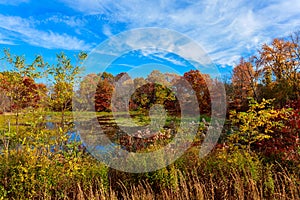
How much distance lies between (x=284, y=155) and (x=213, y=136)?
2463 mm

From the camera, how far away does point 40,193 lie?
9.19ft

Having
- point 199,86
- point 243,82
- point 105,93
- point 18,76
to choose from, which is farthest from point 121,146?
point 243,82

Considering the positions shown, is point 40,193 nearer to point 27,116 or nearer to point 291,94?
point 27,116

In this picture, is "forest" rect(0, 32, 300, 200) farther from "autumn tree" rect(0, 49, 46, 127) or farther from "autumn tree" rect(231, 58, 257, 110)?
"autumn tree" rect(231, 58, 257, 110)

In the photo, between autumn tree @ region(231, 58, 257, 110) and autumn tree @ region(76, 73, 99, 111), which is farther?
autumn tree @ region(231, 58, 257, 110)

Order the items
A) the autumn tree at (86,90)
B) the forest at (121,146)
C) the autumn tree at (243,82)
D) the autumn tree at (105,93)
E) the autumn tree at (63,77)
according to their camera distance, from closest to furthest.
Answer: the forest at (121,146) < the autumn tree at (63,77) < the autumn tree at (86,90) < the autumn tree at (105,93) < the autumn tree at (243,82)

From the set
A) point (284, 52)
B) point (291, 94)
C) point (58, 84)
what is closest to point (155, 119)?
point (58, 84)

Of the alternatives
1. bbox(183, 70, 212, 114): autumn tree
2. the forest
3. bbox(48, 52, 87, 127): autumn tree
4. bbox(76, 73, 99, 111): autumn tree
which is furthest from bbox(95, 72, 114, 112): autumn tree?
bbox(183, 70, 212, 114): autumn tree

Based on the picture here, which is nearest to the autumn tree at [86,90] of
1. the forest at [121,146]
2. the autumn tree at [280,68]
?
the forest at [121,146]

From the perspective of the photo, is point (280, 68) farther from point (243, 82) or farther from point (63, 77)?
point (63, 77)

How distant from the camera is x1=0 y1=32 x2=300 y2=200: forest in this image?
286 cm

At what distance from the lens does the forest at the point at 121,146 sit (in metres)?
2.86

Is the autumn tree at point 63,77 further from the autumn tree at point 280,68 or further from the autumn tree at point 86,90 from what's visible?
the autumn tree at point 280,68

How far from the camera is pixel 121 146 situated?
470 centimetres
